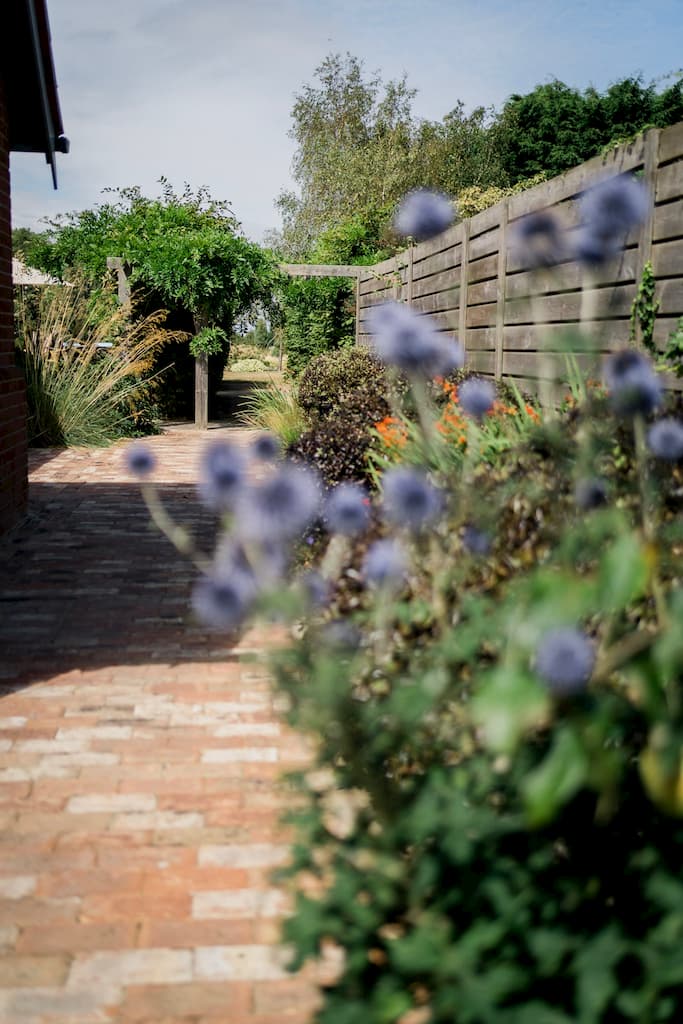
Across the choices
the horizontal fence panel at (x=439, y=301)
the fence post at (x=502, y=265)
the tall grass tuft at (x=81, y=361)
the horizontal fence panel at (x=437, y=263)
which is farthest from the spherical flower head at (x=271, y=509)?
the tall grass tuft at (x=81, y=361)

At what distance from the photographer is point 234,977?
2041mm

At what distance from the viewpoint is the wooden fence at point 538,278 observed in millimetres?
4336

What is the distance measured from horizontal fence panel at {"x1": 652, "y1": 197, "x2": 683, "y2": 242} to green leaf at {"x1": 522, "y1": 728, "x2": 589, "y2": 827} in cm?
381

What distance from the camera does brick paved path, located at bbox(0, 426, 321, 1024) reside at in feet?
6.60

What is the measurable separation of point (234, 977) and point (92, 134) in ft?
56.5

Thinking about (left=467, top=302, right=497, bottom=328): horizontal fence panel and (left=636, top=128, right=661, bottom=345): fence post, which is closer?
(left=636, top=128, right=661, bottom=345): fence post

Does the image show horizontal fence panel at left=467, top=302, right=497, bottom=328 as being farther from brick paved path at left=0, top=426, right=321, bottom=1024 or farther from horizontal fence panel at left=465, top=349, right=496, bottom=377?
brick paved path at left=0, top=426, right=321, bottom=1024

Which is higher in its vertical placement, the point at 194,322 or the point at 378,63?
the point at 378,63

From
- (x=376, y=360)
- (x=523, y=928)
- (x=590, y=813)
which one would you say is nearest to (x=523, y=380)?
(x=376, y=360)

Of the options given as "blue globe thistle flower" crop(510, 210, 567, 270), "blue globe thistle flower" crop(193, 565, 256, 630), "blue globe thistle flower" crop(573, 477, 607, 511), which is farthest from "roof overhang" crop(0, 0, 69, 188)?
"blue globe thistle flower" crop(193, 565, 256, 630)

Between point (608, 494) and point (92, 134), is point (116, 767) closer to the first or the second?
point (608, 494)

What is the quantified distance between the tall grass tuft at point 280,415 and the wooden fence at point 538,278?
5.94 feet

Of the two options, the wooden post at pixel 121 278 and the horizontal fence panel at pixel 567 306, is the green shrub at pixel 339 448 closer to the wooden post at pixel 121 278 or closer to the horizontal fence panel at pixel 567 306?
the horizontal fence panel at pixel 567 306

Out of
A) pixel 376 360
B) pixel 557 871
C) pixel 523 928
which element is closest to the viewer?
pixel 523 928
